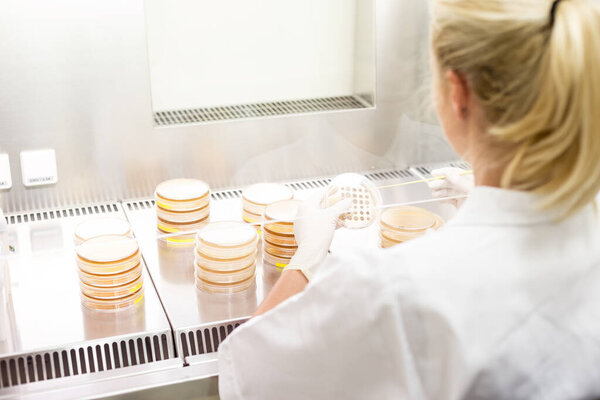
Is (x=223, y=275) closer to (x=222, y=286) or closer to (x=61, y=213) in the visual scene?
(x=222, y=286)

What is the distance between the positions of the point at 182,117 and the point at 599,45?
1167 mm

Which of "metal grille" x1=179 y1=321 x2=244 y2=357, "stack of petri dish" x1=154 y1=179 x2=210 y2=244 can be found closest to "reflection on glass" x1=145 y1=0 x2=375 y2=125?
"stack of petri dish" x1=154 y1=179 x2=210 y2=244

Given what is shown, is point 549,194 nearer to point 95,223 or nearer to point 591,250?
point 591,250

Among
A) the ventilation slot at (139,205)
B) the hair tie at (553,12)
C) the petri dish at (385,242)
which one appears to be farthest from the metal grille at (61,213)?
the hair tie at (553,12)

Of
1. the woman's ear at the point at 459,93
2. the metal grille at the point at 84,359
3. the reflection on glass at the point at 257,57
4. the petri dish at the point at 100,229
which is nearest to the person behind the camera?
the woman's ear at the point at 459,93

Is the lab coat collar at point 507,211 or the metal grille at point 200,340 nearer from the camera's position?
the lab coat collar at point 507,211

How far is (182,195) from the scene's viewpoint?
5.30 feet

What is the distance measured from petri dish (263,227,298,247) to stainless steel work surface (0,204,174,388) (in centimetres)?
26

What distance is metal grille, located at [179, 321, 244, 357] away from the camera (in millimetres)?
1347

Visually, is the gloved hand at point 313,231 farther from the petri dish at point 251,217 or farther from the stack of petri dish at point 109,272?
the stack of petri dish at point 109,272

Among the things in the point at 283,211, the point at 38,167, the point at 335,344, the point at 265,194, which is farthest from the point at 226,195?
the point at 335,344

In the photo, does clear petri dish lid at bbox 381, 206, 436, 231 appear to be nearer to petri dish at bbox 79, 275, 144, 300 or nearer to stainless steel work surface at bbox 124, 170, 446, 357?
stainless steel work surface at bbox 124, 170, 446, 357

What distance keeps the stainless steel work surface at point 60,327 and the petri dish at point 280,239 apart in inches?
10.2

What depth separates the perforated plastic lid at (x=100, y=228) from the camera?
148cm
